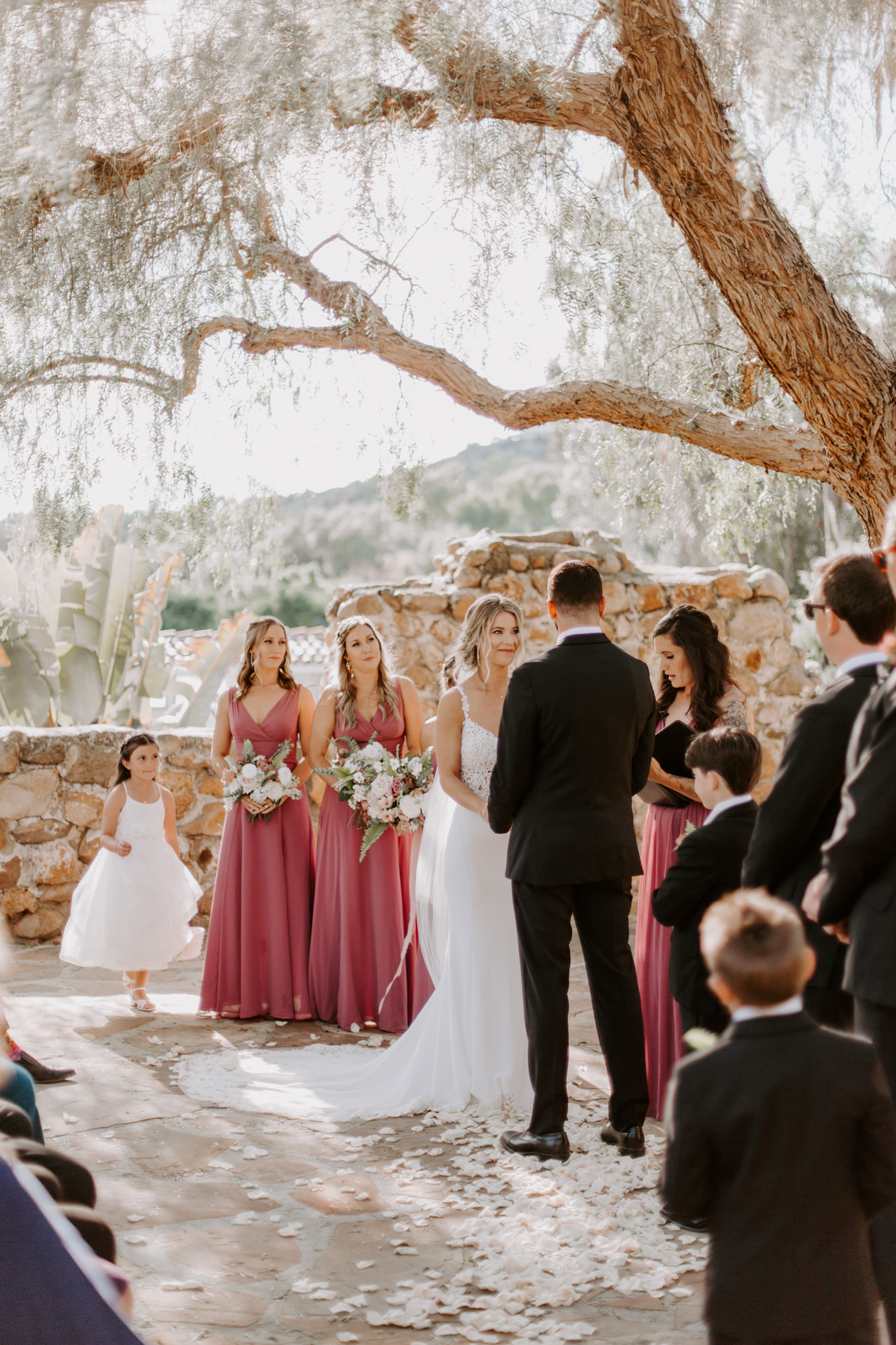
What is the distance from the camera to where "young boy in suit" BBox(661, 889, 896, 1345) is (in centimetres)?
185

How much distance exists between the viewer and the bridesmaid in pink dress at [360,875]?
553cm

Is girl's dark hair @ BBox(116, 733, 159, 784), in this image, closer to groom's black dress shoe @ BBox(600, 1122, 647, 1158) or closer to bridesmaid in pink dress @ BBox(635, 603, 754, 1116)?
bridesmaid in pink dress @ BBox(635, 603, 754, 1116)

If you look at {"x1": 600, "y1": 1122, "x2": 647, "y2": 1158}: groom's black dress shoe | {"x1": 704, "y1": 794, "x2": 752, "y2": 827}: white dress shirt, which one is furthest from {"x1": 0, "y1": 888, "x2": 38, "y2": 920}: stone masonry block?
{"x1": 704, "y1": 794, "x2": 752, "y2": 827}: white dress shirt

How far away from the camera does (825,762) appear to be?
251cm

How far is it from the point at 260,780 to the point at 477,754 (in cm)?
153

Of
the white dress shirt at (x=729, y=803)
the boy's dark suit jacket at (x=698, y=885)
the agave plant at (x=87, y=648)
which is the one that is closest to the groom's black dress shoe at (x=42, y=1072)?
the boy's dark suit jacket at (x=698, y=885)

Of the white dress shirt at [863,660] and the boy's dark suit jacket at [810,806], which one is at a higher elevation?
the white dress shirt at [863,660]

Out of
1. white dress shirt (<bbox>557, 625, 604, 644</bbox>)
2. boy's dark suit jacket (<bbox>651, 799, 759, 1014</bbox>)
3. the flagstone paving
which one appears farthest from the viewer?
white dress shirt (<bbox>557, 625, 604, 644</bbox>)

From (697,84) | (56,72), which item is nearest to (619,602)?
(697,84)

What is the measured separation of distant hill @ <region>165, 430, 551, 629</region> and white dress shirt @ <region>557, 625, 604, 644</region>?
2973 cm

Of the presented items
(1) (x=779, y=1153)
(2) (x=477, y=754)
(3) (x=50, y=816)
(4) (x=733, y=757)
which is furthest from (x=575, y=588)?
(3) (x=50, y=816)

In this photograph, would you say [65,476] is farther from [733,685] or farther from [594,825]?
[733,685]

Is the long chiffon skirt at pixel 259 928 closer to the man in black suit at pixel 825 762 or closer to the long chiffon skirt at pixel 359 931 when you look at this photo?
the long chiffon skirt at pixel 359 931

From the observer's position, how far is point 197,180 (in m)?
4.48
